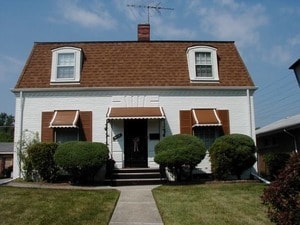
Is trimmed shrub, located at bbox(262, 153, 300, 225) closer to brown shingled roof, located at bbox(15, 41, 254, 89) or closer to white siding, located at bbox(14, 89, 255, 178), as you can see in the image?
white siding, located at bbox(14, 89, 255, 178)

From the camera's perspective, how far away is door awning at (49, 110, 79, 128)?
704 inches

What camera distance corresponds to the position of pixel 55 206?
11.0 metres

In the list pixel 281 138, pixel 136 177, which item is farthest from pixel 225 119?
pixel 281 138

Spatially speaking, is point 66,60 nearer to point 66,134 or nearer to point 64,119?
point 64,119

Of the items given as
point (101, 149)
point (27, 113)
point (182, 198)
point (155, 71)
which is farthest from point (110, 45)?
point (182, 198)

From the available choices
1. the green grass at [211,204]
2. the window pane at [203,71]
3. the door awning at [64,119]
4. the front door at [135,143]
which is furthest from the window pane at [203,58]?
the green grass at [211,204]

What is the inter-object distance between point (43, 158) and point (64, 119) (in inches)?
88.2

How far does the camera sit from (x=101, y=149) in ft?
53.0

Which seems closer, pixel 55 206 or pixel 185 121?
pixel 55 206

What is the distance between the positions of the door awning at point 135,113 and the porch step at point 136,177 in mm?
2290

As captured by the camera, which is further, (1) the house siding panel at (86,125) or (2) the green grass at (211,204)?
(1) the house siding panel at (86,125)

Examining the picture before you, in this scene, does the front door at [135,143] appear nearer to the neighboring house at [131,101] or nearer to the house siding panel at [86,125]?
the neighboring house at [131,101]

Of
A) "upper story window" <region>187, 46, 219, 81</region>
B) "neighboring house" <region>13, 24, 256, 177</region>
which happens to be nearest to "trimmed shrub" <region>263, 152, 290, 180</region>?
"neighboring house" <region>13, 24, 256, 177</region>

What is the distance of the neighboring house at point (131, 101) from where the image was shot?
18.6 m
